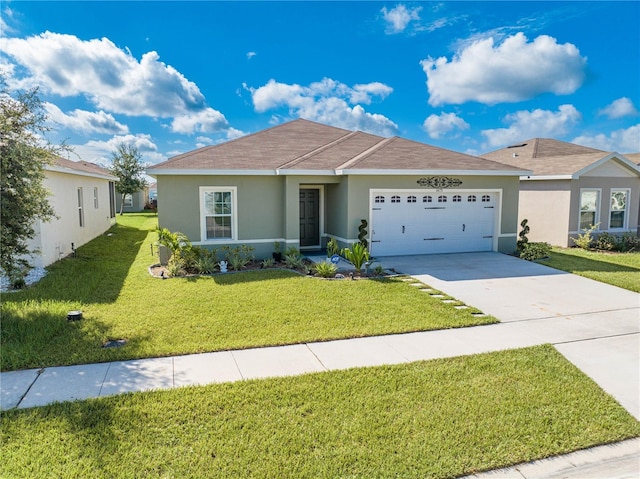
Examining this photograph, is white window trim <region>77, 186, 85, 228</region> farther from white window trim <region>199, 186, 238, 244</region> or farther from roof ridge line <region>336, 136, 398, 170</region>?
roof ridge line <region>336, 136, 398, 170</region>

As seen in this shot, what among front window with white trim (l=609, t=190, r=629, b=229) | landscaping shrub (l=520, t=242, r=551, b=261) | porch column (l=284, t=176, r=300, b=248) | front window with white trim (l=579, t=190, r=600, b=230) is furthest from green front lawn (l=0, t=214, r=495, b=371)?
front window with white trim (l=609, t=190, r=629, b=229)

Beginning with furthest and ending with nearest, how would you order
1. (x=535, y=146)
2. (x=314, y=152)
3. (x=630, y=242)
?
1. (x=535, y=146)
2. (x=630, y=242)
3. (x=314, y=152)

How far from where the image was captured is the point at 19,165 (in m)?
6.75

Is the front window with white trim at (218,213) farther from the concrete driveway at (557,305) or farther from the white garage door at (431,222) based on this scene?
the concrete driveway at (557,305)

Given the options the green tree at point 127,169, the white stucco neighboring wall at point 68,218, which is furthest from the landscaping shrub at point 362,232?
the green tree at point 127,169

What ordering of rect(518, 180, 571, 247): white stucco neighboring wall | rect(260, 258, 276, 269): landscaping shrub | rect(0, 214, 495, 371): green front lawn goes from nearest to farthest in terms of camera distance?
1. rect(0, 214, 495, 371): green front lawn
2. rect(260, 258, 276, 269): landscaping shrub
3. rect(518, 180, 571, 247): white stucco neighboring wall

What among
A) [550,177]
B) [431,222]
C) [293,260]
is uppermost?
Answer: [550,177]

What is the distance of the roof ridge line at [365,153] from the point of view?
12794 mm

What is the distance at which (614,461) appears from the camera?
3.92 metres

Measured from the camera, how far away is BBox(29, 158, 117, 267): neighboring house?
11.7 meters

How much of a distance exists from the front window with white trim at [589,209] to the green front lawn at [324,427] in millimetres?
14403

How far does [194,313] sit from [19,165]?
3.83 m

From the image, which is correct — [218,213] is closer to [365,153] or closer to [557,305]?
[365,153]

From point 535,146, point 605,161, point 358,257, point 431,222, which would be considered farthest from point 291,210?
point 535,146
